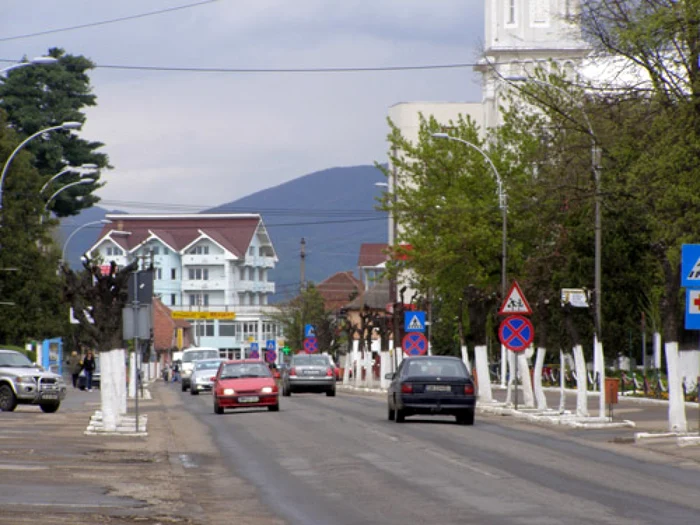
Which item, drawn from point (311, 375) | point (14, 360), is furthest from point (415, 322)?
point (14, 360)

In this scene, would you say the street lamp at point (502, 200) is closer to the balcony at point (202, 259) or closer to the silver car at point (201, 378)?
the silver car at point (201, 378)

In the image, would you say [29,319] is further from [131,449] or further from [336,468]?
[336,468]

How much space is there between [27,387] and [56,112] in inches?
1844

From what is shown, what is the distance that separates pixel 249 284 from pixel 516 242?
400ft

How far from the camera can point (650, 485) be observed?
18.6 meters

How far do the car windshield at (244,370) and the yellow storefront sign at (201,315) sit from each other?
380 ft

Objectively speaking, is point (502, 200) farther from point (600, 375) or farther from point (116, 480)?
point (116, 480)

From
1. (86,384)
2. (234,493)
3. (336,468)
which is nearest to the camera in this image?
(234,493)

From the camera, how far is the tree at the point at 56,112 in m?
85.4

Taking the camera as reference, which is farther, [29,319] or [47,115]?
[47,115]

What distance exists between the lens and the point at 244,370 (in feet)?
140

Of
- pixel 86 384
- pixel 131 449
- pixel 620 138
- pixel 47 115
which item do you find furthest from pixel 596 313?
pixel 47 115

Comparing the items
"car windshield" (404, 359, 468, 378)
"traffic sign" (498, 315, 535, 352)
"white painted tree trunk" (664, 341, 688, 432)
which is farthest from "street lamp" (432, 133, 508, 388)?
"white painted tree trunk" (664, 341, 688, 432)

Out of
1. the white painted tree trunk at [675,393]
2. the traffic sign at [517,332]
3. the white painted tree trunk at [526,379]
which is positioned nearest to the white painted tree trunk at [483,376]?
the white painted tree trunk at [526,379]
